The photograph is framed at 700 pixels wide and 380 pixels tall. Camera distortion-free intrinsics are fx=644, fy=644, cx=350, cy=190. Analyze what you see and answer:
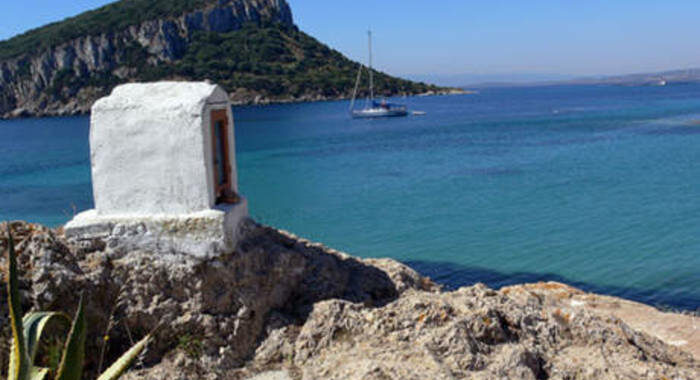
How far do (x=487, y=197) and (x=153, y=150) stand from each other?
21156 millimetres

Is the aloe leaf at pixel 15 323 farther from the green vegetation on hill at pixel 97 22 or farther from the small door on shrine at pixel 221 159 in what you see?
the green vegetation on hill at pixel 97 22

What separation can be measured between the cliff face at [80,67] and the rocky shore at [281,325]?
119084 millimetres

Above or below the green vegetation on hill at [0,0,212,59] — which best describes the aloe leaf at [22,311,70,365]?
below

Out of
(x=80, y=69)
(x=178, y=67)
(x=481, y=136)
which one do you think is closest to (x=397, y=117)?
(x=481, y=136)

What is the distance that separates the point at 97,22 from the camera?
13725 cm

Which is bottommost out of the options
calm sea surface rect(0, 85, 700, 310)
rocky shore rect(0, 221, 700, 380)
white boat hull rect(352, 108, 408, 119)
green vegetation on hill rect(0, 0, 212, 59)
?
calm sea surface rect(0, 85, 700, 310)

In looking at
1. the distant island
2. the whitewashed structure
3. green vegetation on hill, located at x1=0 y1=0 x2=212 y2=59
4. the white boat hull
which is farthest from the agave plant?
green vegetation on hill, located at x1=0 y1=0 x2=212 y2=59

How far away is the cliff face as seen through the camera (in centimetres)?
12081

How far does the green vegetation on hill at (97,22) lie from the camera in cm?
13212

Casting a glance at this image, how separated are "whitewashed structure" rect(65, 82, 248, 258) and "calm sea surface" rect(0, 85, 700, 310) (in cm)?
915

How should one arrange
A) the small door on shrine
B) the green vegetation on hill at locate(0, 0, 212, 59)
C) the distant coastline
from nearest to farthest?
the small door on shrine < the distant coastline < the green vegetation on hill at locate(0, 0, 212, 59)

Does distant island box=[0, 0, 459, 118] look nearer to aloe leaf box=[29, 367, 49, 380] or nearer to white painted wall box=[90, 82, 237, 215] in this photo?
white painted wall box=[90, 82, 237, 215]

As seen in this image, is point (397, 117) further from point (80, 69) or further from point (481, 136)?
point (80, 69)

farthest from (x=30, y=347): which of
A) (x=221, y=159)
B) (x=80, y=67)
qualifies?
(x=80, y=67)
